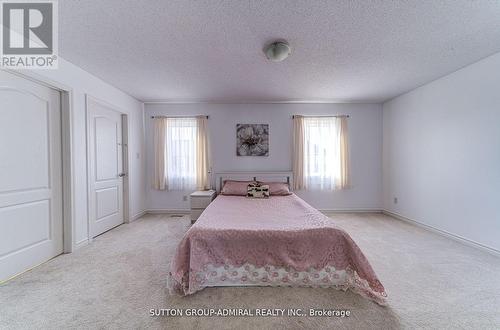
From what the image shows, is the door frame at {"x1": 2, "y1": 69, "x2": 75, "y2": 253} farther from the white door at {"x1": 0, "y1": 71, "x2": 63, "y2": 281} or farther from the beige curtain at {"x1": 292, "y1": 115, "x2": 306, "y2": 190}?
the beige curtain at {"x1": 292, "y1": 115, "x2": 306, "y2": 190}

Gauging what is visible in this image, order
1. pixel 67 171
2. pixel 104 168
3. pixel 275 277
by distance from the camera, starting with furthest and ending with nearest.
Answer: pixel 104 168 → pixel 67 171 → pixel 275 277

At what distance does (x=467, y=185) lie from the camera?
2.73 m

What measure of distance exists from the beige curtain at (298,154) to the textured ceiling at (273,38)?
0.98m

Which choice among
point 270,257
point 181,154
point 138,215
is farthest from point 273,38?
point 138,215

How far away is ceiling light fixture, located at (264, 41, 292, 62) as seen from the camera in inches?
83.6

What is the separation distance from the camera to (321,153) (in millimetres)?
4254

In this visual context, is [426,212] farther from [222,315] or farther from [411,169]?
[222,315]

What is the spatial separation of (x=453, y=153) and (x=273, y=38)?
3.12 meters

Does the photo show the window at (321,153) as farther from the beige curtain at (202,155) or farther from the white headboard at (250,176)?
the beige curtain at (202,155)

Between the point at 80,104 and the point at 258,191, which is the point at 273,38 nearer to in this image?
the point at 258,191

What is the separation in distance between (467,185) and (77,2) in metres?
4.83

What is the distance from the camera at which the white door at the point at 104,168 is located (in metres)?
2.97

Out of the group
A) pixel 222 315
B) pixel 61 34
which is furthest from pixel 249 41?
pixel 222 315

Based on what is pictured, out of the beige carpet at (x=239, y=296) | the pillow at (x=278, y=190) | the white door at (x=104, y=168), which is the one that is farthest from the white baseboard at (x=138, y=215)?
the pillow at (x=278, y=190)
